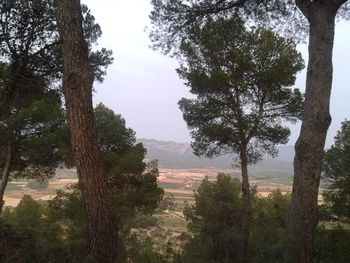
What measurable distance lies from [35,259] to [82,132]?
108 inches

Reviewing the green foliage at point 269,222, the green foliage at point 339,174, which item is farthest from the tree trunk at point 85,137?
the green foliage at point 269,222

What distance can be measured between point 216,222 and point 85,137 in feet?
48.9

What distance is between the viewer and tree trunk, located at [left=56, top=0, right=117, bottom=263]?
3992 millimetres

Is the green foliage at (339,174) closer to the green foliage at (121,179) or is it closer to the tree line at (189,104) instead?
the tree line at (189,104)

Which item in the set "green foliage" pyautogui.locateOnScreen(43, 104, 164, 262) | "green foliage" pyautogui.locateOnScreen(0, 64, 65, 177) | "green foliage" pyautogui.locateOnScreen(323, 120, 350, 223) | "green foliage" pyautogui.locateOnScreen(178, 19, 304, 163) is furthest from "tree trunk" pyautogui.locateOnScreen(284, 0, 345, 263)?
"green foliage" pyautogui.locateOnScreen(43, 104, 164, 262)

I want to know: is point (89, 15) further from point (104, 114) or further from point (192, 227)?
point (192, 227)

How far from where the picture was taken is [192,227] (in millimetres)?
19438

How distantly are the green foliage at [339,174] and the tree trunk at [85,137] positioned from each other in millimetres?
10682

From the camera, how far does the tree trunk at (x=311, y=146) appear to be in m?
4.29

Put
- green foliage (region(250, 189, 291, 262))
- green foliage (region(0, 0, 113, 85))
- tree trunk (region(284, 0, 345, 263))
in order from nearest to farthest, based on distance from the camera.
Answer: tree trunk (region(284, 0, 345, 263)), green foliage (region(0, 0, 113, 85)), green foliage (region(250, 189, 291, 262))

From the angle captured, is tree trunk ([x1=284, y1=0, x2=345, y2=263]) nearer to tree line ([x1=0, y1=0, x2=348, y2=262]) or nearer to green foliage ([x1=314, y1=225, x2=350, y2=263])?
tree line ([x1=0, y1=0, x2=348, y2=262])

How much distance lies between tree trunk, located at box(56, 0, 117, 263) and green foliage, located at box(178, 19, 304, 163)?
704 centimetres

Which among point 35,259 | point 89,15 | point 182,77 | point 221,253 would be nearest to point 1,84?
point 89,15

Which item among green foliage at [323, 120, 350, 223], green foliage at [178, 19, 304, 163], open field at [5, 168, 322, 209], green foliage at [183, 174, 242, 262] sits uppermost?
green foliage at [178, 19, 304, 163]
